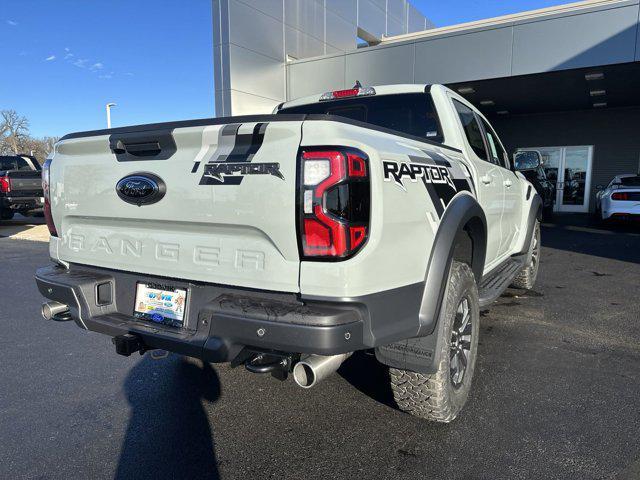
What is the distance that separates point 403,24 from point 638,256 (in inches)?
653

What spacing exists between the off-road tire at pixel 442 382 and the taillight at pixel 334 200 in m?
0.81

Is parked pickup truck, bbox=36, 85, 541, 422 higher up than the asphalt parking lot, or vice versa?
parked pickup truck, bbox=36, 85, 541, 422

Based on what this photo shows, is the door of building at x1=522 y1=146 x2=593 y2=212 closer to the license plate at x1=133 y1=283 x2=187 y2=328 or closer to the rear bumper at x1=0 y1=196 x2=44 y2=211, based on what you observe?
the rear bumper at x1=0 y1=196 x2=44 y2=211

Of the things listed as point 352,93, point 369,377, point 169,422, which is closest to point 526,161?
point 352,93

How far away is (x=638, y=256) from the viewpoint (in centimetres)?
826

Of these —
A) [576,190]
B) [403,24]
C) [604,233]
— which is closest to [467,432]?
[604,233]

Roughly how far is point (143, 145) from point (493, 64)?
1174cm

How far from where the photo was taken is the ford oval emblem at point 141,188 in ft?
7.60

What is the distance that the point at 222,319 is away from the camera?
203cm

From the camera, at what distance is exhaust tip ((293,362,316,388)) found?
2.03m

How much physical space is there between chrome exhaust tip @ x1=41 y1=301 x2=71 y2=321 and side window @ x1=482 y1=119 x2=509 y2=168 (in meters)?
3.52

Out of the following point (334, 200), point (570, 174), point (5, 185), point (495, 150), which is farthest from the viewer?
point (570, 174)

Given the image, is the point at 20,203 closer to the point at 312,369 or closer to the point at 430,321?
the point at 312,369

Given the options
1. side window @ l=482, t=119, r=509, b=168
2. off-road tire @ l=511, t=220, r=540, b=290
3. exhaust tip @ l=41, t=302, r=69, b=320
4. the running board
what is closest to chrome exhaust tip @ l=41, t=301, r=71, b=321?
exhaust tip @ l=41, t=302, r=69, b=320
